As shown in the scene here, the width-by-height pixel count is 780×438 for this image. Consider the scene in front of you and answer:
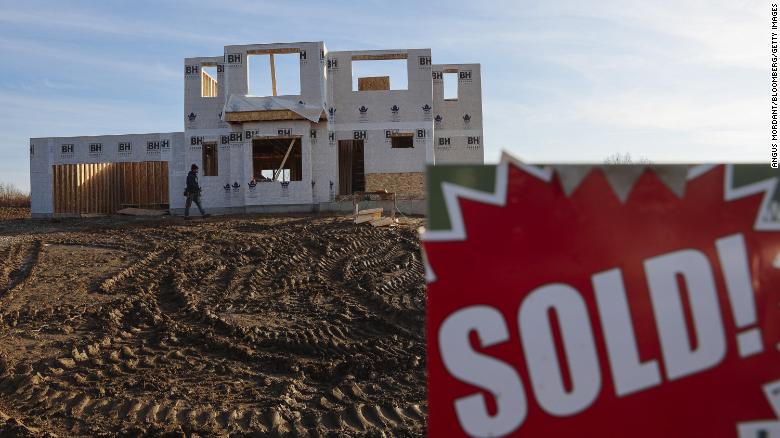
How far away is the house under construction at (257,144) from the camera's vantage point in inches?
891

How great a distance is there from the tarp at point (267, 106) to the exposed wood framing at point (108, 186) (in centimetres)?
476

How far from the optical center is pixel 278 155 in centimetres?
2720

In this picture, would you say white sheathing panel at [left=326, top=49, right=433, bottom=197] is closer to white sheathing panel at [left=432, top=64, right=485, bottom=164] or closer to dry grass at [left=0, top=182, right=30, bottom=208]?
white sheathing panel at [left=432, top=64, right=485, bottom=164]

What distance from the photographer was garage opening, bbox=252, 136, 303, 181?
76.2ft

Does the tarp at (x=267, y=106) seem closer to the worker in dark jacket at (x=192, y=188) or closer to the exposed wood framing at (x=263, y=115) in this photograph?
the exposed wood framing at (x=263, y=115)

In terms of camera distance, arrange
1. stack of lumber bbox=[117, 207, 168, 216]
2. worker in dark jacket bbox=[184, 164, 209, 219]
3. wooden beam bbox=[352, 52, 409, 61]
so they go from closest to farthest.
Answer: worker in dark jacket bbox=[184, 164, 209, 219] → stack of lumber bbox=[117, 207, 168, 216] → wooden beam bbox=[352, 52, 409, 61]

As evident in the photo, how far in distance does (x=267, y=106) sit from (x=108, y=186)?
817 cm

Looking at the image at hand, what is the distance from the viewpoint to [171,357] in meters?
7.89

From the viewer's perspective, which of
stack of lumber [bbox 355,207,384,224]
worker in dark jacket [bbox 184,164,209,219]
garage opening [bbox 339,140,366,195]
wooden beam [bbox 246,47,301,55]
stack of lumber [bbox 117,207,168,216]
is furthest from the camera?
garage opening [bbox 339,140,366,195]

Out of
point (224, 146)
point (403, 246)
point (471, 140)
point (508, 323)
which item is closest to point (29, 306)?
point (403, 246)

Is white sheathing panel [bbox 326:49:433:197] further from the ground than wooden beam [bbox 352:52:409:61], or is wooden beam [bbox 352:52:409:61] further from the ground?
wooden beam [bbox 352:52:409:61]

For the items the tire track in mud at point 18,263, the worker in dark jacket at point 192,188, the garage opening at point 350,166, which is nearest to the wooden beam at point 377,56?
the garage opening at point 350,166

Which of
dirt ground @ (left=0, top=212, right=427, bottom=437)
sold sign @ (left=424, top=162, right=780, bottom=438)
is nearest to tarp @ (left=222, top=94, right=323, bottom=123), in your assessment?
dirt ground @ (left=0, top=212, right=427, bottom=437)

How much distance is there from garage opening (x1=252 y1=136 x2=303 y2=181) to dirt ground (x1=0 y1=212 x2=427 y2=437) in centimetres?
666
